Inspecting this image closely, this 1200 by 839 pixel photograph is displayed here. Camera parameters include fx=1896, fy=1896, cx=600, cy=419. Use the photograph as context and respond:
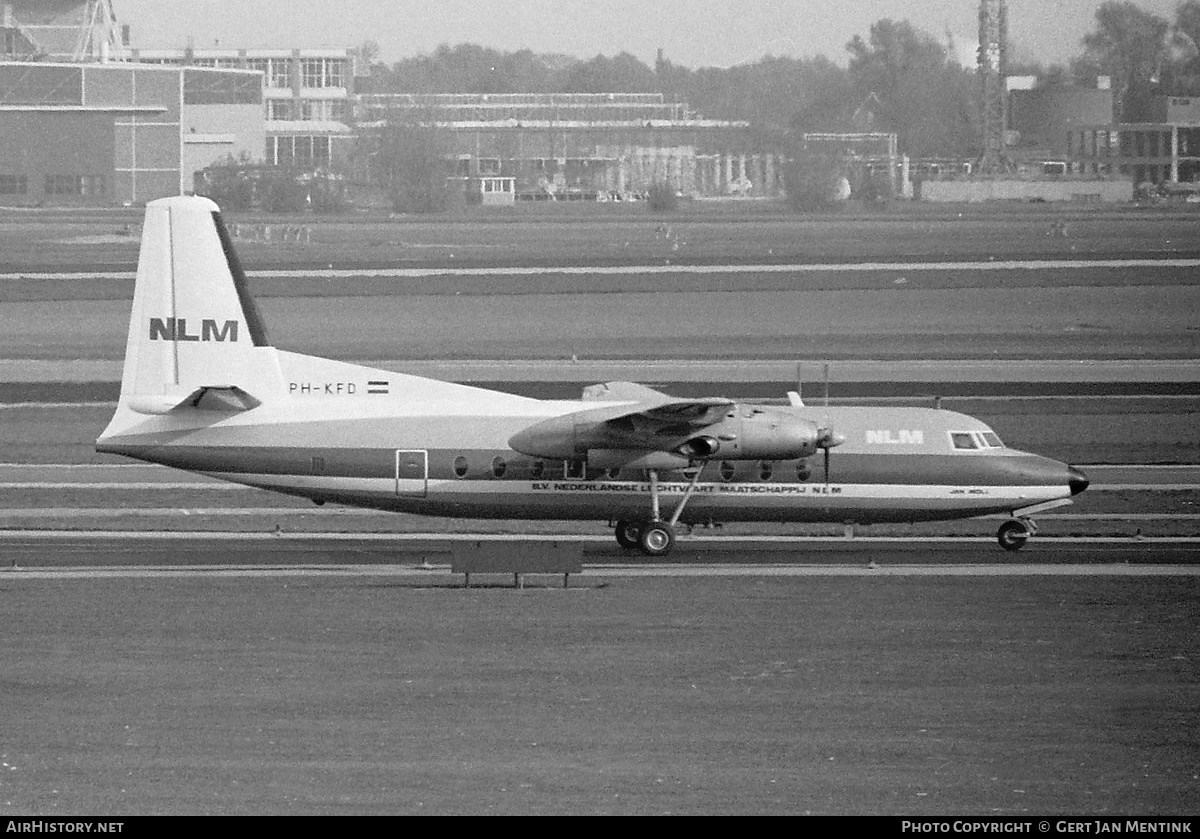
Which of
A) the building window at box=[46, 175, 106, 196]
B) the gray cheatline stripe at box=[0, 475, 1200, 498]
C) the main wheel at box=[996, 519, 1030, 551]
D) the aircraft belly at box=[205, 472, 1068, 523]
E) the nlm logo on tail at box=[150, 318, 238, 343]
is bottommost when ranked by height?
the main wheel at box=[996, 519, 1030, 551]

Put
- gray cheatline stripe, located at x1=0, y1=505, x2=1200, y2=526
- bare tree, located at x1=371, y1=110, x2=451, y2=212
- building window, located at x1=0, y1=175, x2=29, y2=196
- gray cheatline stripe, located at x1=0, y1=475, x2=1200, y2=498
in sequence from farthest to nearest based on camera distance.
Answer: building window, located at x1=0, y1=175, x2=29, y2=196 → bare tree, located at x1=371, y1=110, x2=451, y2=212 → gray cheatline stripe, located at x1=0, y1=475, x2=1200, y2=498 → gray cheatline stripe, located at x1=0, y1=505, x2=1200, y2=526

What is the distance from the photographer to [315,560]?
35.2 meters

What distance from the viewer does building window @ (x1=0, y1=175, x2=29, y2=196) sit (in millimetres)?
158750

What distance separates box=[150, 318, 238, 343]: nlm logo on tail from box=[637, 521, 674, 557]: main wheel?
28.8 feet

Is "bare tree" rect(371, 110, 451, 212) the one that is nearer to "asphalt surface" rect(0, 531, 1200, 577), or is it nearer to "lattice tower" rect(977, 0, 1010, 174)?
"lattice tower" rect(977, 0, 1010, 174)

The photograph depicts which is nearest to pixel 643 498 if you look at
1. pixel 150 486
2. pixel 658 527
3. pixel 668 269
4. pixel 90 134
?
pixel 658 527

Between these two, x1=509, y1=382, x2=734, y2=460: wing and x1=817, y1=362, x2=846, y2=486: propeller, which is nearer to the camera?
x1=509, y1=382, x2=734, y2=460: wing

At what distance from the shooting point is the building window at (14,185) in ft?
521

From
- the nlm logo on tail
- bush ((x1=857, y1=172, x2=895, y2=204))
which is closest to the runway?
the nlm logo on tail

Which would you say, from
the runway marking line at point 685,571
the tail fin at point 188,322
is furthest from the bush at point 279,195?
the runway marking line at point 685,571

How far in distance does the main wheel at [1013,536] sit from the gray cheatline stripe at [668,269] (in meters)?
59.6

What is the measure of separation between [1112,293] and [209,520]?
194 ft

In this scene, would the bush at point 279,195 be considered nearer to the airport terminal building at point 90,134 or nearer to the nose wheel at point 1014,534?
the airport terminal building at point 90,134

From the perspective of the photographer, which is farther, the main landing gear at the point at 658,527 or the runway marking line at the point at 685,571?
the main landing gear at the point at 658,527
